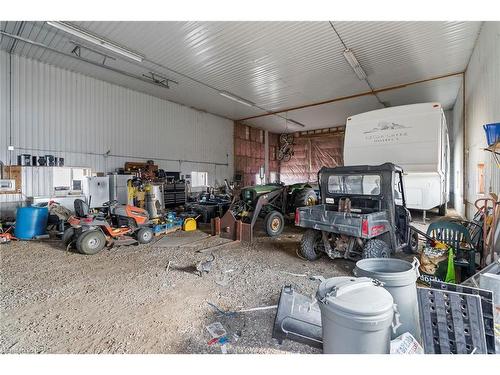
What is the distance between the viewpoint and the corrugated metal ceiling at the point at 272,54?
577cm

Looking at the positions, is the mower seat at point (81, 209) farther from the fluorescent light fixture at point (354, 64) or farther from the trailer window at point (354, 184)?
the fluorescent light fixture at point (354, 64)

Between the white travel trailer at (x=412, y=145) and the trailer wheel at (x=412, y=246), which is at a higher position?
the white travel trailer at (x=412, y=145)

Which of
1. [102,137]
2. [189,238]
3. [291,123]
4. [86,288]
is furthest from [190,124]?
[86,288]

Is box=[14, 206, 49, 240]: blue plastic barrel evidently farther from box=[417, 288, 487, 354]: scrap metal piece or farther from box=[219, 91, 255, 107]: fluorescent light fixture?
box=[417, 288, 487, 354]: scrap metal piece

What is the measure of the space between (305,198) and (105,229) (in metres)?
5.10

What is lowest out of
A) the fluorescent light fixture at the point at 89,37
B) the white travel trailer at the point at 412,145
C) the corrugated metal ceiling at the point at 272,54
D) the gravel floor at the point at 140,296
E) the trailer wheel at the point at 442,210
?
the gravel floor at the point at 140,296

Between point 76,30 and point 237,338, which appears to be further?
point 76,30

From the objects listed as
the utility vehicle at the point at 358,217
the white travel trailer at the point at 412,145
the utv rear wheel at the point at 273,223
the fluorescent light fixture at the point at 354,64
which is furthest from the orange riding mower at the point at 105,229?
the fluorescent light fixture at the point at 354,64

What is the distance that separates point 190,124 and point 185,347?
11133 mm

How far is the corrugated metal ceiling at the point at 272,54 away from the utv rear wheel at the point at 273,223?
4424mm

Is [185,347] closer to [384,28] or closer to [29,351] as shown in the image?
[29,351]

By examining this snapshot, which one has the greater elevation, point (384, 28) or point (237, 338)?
point (384, 28)

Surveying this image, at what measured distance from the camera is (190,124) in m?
12.1

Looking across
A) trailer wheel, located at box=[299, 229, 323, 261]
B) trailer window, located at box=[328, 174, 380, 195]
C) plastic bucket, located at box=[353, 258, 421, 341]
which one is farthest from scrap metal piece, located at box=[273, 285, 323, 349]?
trailer window, located at box=[328, 174, 380, 195]
